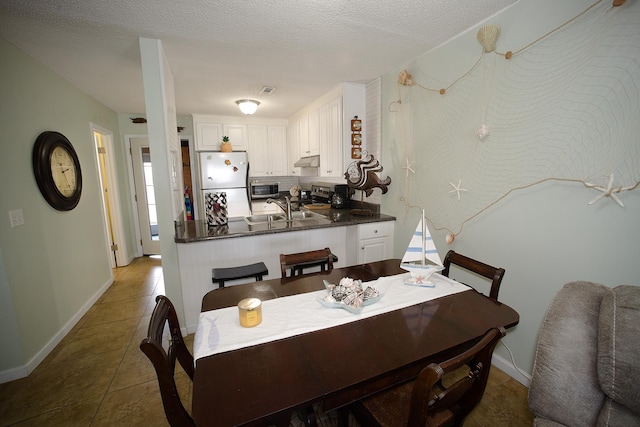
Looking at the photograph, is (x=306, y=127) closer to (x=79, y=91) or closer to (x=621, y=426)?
(x=79, y=91)

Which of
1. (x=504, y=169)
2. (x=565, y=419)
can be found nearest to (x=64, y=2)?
(x=504, y=169)

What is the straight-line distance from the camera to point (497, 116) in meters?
1.86

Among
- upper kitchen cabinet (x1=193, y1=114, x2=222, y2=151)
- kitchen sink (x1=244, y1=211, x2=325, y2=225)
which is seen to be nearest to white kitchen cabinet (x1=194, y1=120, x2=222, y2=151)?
upper kitchen cabinet (x1=193, y1=114, x2=222, y2=151)

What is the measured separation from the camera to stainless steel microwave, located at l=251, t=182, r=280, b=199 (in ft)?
16.1

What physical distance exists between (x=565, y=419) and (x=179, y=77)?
3.65 metres

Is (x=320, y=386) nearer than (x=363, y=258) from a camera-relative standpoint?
Yes

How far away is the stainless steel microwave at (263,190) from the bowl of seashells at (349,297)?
3.76 m

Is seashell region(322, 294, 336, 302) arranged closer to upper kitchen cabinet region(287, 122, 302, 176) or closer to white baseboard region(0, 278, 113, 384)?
white baseboard region(0, 278, 113, 384)

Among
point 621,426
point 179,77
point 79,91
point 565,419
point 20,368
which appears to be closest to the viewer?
point 621,426

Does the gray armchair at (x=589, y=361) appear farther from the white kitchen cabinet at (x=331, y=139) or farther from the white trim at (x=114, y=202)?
the white trim at (x=114, y=202)

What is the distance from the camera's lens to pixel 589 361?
0.96 metres

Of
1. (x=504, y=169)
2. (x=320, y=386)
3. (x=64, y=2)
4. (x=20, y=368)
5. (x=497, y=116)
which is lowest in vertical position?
(x=20, y=368)

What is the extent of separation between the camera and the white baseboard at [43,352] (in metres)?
1.94

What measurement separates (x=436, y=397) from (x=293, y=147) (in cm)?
432
